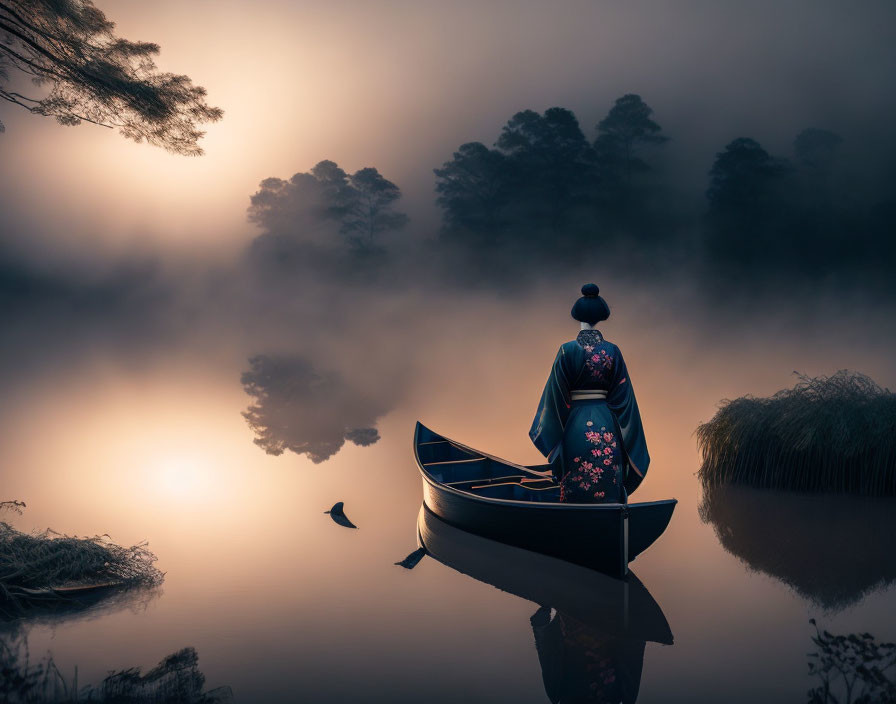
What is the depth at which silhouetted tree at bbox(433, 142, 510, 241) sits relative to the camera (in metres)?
33.9

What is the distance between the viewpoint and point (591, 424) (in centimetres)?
509

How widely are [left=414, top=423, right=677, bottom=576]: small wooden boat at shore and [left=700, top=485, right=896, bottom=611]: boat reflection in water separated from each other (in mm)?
1091

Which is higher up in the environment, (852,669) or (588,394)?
(588,394)

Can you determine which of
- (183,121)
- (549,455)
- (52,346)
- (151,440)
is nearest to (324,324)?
(52,346)

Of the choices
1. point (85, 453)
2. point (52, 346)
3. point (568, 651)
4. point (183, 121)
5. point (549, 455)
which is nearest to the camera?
point (568, 651)

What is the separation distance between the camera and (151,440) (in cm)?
1034

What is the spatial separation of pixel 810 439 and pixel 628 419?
2818 millimetres

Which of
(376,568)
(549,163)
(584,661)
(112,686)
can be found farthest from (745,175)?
(112,686)

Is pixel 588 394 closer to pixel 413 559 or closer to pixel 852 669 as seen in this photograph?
pixel 413 559

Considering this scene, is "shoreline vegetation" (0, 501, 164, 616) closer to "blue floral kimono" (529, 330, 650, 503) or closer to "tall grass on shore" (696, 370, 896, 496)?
"blue floral kimono" (529, 330, 650, 503)

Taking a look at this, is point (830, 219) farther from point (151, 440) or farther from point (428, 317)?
point (151, 440)

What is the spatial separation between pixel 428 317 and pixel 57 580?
97.1ft

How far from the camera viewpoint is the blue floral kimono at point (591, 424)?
505 centimetres

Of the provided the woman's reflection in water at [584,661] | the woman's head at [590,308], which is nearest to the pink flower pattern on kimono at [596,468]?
the woman's head at [590,308]
